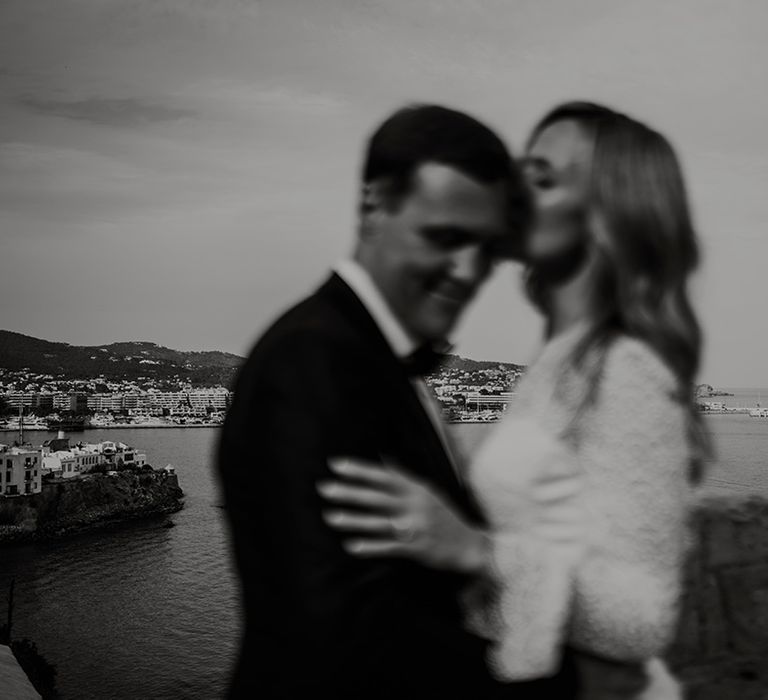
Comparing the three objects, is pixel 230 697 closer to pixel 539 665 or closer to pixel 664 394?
pixel 539 665

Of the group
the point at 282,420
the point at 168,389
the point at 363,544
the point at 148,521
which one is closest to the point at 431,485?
the point at 363,544

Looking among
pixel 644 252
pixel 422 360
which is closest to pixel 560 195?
pixel 644 252

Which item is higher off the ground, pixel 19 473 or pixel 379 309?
pixel 379 309

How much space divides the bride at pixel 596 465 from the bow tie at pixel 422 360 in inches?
5.7

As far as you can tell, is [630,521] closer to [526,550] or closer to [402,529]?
[526,550]

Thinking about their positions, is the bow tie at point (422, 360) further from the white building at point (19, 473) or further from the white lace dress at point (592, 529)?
the white building at point (19, 473)

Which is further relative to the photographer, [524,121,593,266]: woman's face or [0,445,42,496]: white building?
[0,445,42,496]: white building

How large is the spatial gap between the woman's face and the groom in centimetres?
14

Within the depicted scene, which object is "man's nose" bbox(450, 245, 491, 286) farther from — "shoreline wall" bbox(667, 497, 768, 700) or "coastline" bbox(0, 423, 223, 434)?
"coastline" bbox(0, 423, 223, 434)

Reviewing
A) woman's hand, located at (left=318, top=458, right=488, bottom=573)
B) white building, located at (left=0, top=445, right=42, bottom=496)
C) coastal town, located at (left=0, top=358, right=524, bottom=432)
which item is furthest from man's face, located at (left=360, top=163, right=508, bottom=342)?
coastal town, located at (left=0, top=358, right=524, bottom=432)

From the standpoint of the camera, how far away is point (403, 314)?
45.9 inches

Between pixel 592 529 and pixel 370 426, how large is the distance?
15.7 inches

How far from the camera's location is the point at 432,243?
3.74 ft

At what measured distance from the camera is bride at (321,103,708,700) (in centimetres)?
114
